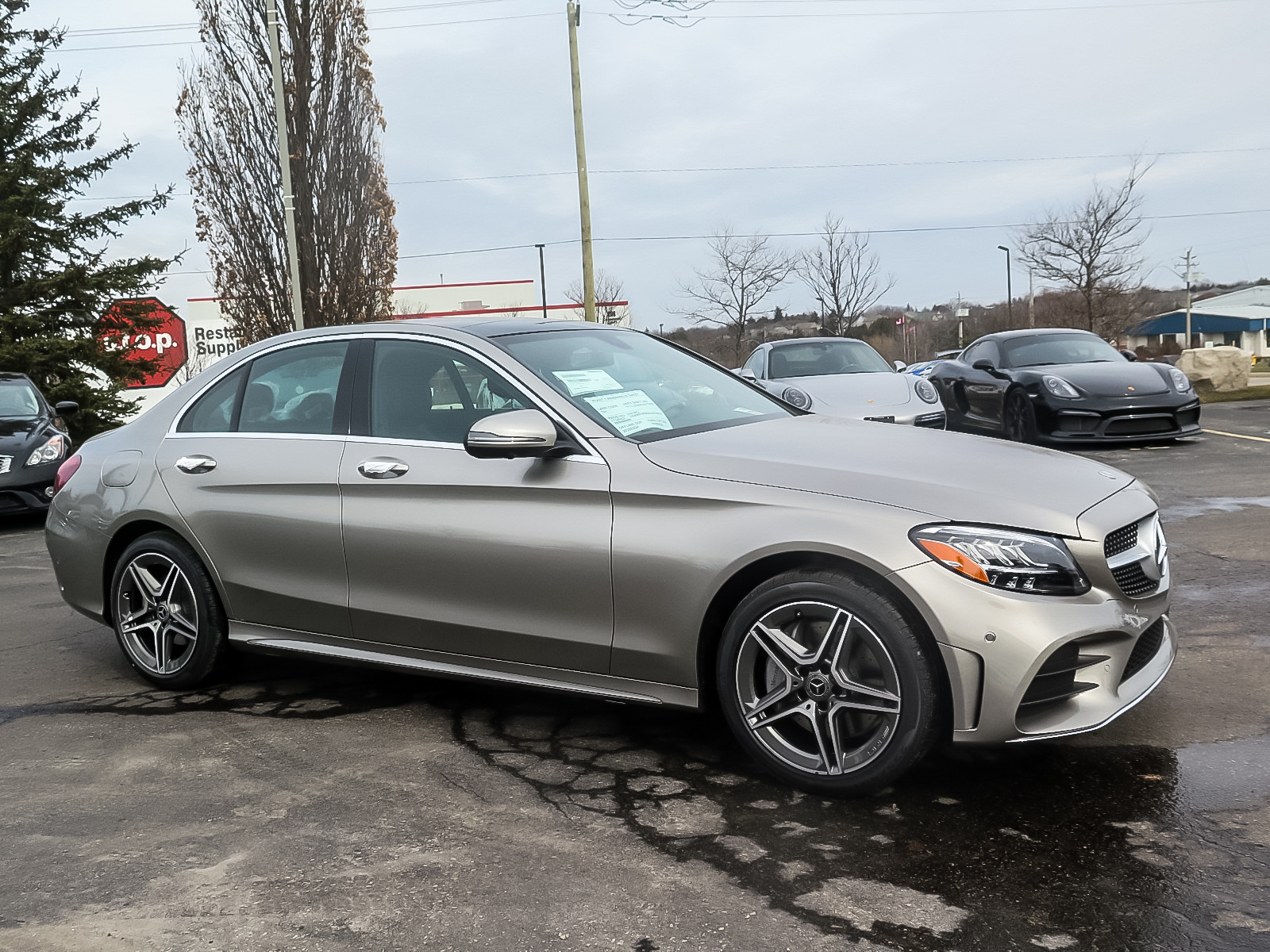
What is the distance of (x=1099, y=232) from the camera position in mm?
40312

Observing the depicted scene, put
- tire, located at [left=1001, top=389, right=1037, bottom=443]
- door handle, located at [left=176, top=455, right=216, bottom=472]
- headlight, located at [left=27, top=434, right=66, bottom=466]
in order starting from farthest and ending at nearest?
1. tire, located at [left=1001, top=389, right=1037, bottom=443]
2. headlight, located at [left=27, top=434, right=66, bottom=466]
3. door handle, located at [left=176, top=455, right=216, bottom=472]

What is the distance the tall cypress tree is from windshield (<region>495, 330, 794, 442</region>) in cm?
1774

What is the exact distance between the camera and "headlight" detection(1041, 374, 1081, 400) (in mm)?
12352

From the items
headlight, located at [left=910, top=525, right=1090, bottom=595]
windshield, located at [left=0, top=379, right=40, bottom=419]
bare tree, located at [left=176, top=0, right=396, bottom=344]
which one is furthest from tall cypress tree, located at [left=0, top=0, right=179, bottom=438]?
headlight, located at [left=910, top=525, right=1090, bottom=595]

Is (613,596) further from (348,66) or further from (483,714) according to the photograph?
(348,66)

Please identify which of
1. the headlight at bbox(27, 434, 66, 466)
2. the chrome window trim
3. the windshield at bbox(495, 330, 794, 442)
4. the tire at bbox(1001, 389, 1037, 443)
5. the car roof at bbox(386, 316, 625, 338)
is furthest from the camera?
the tire at bbox(1001, 389, 1037, 443)

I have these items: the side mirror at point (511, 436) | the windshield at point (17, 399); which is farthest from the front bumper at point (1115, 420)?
the windshield at point (17, 399)

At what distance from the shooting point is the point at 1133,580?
3.40 m

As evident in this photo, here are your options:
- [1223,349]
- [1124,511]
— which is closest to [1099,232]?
[1223,349]

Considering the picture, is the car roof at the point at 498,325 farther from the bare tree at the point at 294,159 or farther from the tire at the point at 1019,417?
the bare tree at the point at 294,159

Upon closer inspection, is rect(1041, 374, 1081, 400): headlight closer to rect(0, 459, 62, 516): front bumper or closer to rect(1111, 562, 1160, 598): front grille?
rect(1111, 562, 1160, 598): front grille

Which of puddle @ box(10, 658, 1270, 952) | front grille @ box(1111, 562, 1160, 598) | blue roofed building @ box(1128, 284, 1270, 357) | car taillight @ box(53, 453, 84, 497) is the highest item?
blue roofed building @ box(1128, 284, 1270, 357)

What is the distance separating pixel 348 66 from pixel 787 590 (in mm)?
19964

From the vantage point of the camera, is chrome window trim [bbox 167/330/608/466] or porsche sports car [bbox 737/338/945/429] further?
porsche sports car [bbox 737/338/945/429]
